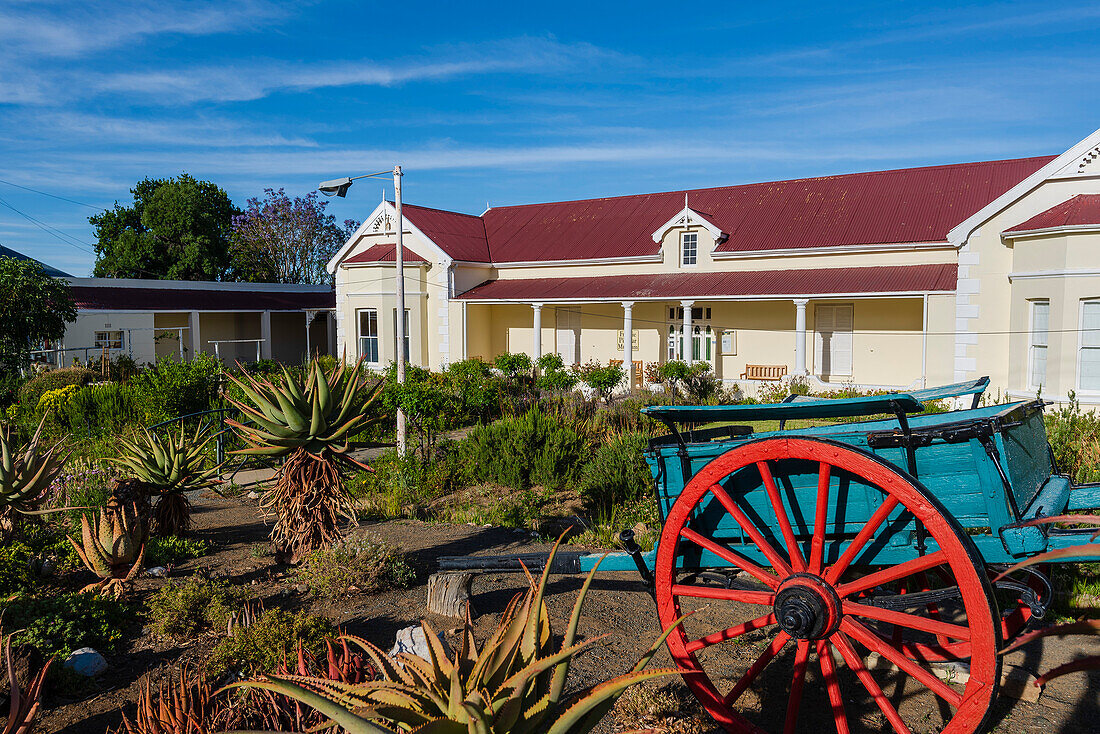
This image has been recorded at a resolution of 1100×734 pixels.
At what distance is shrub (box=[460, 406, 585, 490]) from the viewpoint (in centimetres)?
1015

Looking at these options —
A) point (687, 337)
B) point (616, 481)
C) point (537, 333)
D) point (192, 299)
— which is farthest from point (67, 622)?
point (192, 299)

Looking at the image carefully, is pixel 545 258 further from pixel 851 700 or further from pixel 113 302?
pixel 851 700

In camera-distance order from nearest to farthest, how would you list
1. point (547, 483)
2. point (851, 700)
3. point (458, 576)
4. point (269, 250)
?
point (851, 700), point (458, 576), point (547, 483), point (269, 250)

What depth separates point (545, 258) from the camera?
2525 cm

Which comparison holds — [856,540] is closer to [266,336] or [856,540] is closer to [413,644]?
[413,644]

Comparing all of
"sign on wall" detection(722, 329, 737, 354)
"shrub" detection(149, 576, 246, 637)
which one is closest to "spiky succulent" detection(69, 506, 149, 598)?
"shrub" detection(149, 576, 246, 637)

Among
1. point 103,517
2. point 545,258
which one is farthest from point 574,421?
point 545,258

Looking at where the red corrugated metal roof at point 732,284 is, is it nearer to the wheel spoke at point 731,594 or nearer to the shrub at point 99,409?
the shrub at point 99,409

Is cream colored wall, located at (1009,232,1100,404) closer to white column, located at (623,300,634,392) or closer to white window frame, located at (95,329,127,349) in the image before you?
white column, located at (623,300,634,392)

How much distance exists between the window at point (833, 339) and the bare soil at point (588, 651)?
1567cm

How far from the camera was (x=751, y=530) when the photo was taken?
3.67m

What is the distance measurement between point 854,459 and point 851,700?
186 centimetres

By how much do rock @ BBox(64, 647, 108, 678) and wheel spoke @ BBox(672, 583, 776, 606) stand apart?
3490mm

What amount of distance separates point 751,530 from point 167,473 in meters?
5.69
